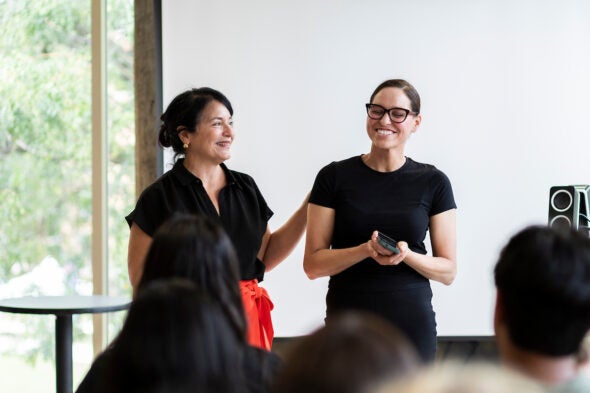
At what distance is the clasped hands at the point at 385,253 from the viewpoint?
9.11 feet

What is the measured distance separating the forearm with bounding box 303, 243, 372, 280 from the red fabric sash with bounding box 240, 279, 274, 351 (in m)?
0.19

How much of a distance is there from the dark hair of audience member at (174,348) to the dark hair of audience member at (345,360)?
0.62 feet

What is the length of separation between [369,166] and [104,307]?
126cm

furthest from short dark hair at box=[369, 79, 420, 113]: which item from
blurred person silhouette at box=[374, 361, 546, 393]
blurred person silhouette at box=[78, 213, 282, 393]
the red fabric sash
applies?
blurred person silhouette at box=[374, 361, 546, 393]

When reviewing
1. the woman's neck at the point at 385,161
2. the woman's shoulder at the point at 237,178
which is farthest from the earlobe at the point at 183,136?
the woman's neck at the point at 385,161

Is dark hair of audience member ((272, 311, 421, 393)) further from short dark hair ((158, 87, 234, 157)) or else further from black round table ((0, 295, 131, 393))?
black round table ((0, 295, 131, 393))

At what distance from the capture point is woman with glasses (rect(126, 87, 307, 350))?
2955 mm

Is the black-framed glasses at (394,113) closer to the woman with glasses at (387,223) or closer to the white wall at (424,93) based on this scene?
the woman with glasses at (387,223)

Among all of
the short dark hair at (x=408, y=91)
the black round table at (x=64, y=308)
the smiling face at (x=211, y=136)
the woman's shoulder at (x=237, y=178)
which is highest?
the short dark hair at (x=408, y=91)

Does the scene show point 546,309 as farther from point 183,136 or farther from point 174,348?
point 183,136

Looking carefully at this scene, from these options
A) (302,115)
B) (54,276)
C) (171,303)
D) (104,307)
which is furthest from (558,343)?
(54,276)

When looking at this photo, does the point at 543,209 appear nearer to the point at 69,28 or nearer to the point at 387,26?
the point at 387,26

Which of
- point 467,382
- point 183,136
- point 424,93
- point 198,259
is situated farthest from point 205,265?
point 424,93

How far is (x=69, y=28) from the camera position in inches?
199
